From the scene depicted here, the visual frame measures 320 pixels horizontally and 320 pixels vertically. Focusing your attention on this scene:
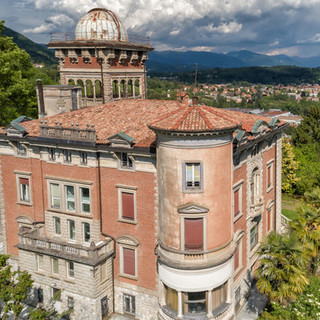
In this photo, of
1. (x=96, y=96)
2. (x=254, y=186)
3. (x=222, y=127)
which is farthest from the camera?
(x=96, y=96)

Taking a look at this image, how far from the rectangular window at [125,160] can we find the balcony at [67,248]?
566 centimetres

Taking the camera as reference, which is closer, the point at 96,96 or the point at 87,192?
the point at 87,192

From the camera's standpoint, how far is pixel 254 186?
3125cm

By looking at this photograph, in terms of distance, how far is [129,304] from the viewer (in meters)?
28.3

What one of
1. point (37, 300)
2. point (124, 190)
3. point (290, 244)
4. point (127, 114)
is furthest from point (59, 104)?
point (290, 244)

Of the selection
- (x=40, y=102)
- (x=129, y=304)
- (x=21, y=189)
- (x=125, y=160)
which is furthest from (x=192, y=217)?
(x=40, y=102)

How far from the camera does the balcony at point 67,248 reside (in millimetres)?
26109

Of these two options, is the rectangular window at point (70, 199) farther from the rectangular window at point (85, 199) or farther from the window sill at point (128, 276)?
the window sill at point (128, 276)

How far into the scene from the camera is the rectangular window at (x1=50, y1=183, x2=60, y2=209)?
95.1 feet

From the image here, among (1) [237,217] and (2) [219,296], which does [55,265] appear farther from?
(1) [237,217]

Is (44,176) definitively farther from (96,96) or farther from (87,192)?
(96,96)

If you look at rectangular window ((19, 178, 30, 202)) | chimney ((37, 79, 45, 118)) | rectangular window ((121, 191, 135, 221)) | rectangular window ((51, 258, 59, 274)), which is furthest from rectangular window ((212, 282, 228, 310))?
chimney ((37, 79, 45, 118))

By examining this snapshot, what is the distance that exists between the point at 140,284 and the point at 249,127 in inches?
A: 561

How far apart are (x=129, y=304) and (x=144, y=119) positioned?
1394cm
